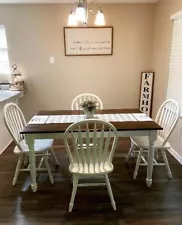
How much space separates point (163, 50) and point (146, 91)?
79cm

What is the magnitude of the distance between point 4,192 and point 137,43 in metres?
3.16

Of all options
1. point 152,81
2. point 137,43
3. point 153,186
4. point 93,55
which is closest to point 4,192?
point 153,186

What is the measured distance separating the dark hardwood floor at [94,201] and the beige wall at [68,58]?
1.69m

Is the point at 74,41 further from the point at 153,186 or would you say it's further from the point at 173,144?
the point at 153,186

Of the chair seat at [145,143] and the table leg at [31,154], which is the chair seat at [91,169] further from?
the chair seat at [145,143]

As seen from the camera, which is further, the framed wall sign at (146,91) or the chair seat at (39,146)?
the framed wall sign at (146,91)

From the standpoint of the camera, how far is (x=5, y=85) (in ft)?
12.4

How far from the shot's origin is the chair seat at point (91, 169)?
178 cm

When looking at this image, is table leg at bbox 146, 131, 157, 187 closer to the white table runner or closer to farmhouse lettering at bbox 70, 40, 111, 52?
the white table runner

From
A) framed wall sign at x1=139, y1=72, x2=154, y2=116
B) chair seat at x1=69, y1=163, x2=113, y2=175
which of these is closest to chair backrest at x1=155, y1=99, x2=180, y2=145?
chair seat at x1=69, y1=163, x2=113, y2=175

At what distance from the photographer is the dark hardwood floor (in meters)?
1.77

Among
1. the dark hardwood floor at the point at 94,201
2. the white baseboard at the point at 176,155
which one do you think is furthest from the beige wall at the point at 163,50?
the dark hardwood floor at the point at 94,201

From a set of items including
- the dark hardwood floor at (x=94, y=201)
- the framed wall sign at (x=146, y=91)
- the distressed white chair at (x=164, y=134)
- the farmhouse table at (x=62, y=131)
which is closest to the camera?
the dark hardwood floor at (x=94, y=201)

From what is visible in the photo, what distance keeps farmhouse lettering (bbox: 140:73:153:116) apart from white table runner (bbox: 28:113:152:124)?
4.64ft
